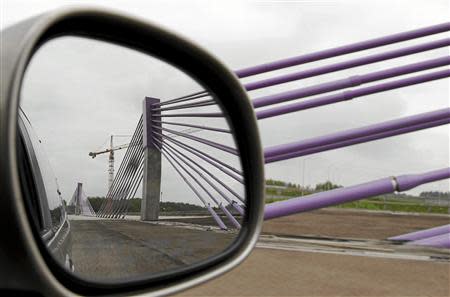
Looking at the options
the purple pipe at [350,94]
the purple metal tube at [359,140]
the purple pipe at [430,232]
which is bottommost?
the purple pipe at [430,232]

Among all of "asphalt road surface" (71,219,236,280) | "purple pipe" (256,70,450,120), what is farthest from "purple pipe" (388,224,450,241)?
"asphalt road surface" (71,219,236,280)

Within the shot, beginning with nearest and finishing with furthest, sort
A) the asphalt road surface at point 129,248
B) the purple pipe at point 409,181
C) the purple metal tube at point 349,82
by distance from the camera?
the asphalt road surface at point 129,248
the purple pipe at point 409,181
the purple metal tube at point 349,82

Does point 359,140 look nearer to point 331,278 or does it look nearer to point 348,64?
point 331,278

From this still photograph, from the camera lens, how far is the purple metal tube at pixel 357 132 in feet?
19.2

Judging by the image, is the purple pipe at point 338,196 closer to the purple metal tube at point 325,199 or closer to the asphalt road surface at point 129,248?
the purple metal tube at point 325,199

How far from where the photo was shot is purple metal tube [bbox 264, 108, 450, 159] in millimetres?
5855

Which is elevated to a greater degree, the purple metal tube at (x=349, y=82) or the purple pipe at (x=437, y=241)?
the purple metal tube at (x=349, y=82)

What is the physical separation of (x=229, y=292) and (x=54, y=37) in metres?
3.95

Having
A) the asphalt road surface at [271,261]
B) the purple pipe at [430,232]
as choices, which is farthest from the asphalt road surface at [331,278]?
the purple pipe at [430,232]

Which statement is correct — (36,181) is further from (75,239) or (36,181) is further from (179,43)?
(179,43)

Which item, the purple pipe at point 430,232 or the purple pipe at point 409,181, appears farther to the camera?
the purple pipe at point 430,232

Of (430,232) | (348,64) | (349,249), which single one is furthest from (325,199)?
(348,64)

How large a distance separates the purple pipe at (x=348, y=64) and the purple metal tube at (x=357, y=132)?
6.11ft

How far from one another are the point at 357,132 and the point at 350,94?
4.38 feet
